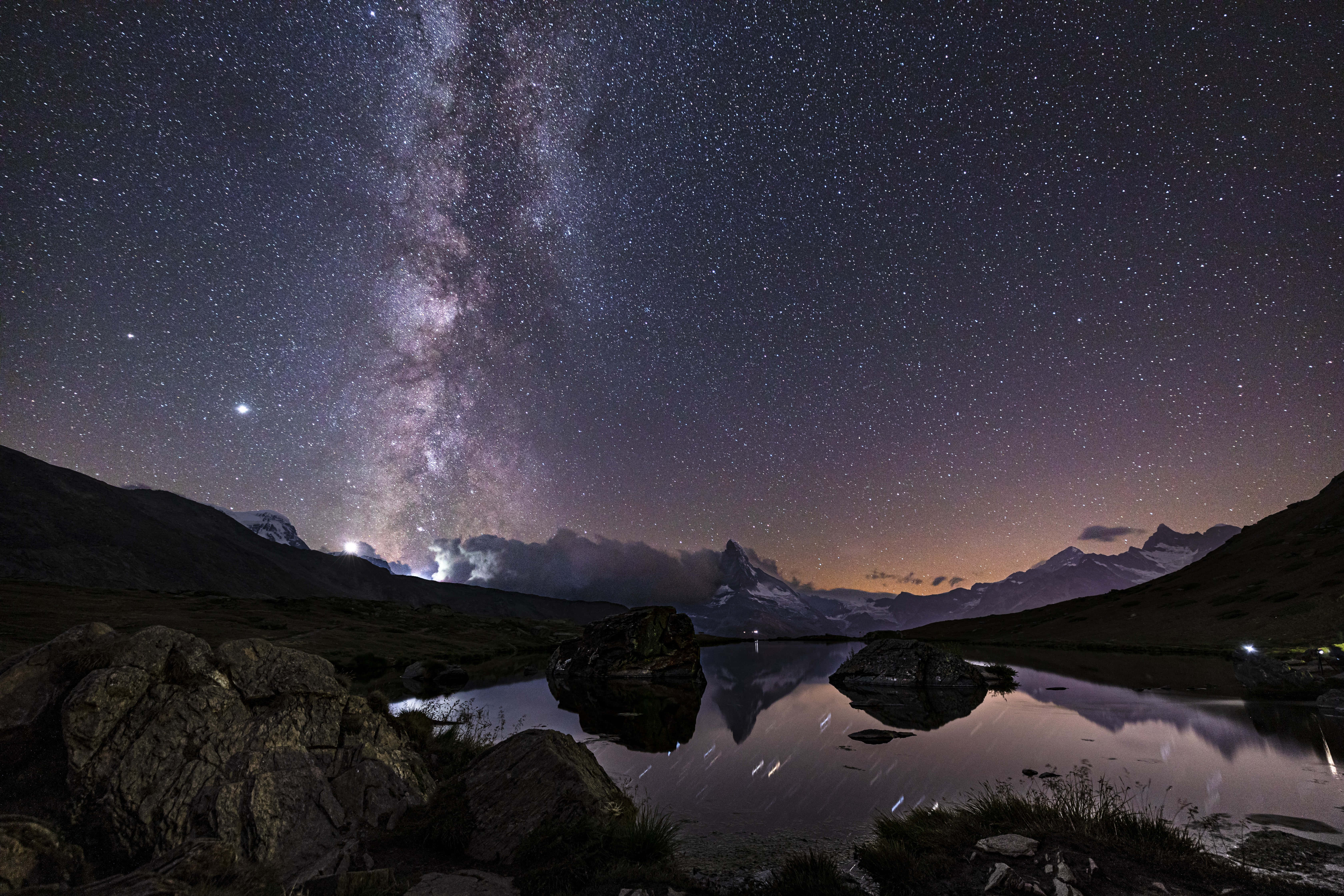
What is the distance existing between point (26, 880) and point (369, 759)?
17.8ft

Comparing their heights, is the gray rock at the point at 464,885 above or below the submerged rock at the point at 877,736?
above

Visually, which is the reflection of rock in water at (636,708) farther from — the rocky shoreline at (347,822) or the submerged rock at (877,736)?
the rocky shoreline at (347,822)

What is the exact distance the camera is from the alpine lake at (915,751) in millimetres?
12188

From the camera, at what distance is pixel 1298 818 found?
37.4 feet

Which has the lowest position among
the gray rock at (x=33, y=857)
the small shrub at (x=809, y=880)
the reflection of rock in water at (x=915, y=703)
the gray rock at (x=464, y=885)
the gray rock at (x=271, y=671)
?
the reflection of rock in water at (x=915, y=703)

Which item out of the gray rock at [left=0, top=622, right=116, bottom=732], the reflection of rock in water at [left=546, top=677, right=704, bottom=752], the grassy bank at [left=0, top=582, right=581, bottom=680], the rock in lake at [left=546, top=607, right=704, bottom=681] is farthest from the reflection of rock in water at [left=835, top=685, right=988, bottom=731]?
the grassy bank at [left=0, top=582, right=581, bottom=680]

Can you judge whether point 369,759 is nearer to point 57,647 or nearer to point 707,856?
point 57,647

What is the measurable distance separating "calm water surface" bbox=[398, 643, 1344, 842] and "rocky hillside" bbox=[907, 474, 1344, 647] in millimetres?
27132

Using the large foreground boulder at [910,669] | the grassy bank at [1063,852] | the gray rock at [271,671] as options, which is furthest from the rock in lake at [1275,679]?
the gray rock at [271,671]

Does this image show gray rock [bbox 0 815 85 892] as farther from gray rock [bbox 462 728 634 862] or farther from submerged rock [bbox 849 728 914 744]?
submerged rock [bbox 849 728 914 744]

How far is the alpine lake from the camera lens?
12.2m

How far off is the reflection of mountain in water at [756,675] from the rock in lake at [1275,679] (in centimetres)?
2606

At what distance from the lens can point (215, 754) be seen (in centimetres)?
1075

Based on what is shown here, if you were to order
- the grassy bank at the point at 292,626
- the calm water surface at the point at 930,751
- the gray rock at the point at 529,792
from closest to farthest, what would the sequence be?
the gray rock at the point at 529,792 → the calm water surface at the point at 930,751 → the grassy bank at the point at 292,626
